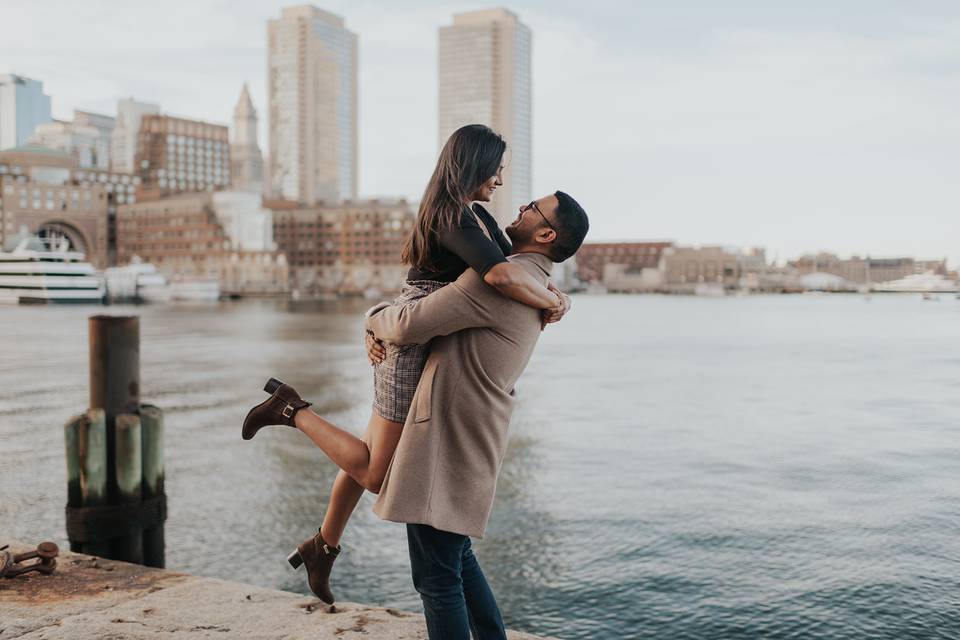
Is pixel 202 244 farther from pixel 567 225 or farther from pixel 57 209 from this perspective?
pixel 567 225

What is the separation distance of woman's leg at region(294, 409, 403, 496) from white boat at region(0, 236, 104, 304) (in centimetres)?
11940

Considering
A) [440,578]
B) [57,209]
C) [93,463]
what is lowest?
[93,463]

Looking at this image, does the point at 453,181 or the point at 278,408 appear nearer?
the point at 453,181

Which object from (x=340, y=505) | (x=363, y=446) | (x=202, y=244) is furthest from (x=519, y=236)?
(x=202, y=244)

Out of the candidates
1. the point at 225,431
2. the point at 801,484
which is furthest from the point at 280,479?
the point at 801,484

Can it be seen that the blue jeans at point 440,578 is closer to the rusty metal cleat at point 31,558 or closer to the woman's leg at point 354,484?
the woman's leg at point 354,484

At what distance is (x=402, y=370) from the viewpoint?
3.93 m

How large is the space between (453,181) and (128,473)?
5.50 m

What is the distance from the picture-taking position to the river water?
29.8 ft

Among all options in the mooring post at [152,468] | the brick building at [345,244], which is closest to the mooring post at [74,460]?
the mooring post at [152,468]

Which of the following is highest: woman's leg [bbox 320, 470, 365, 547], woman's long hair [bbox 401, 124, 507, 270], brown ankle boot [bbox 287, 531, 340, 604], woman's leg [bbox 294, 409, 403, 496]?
woman's long hair [bbox 401, 124, 507, 270]

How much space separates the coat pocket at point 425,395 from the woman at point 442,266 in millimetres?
136

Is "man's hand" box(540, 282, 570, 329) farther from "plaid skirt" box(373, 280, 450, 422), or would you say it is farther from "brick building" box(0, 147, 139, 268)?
"brick building" box(0, 147, 139, 268)

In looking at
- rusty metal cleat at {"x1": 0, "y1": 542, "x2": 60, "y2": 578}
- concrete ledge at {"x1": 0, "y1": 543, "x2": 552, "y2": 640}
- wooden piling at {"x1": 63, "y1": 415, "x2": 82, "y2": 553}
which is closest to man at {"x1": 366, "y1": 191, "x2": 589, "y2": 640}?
concrete ledge at {"x1": 0, "y1": 543, "x2": 552, "y2": 640}
